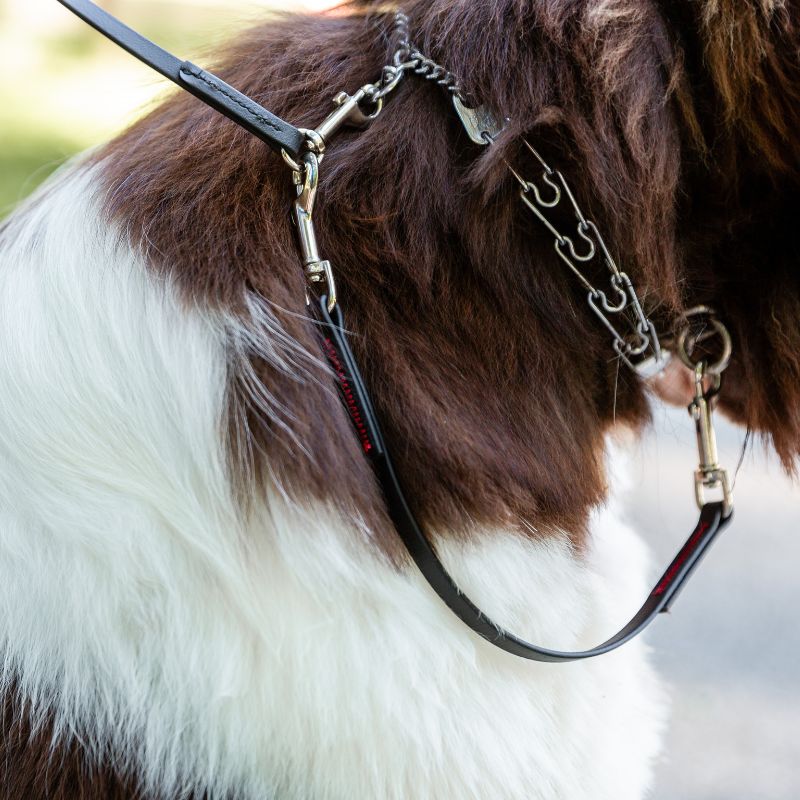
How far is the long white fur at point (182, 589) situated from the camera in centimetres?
74

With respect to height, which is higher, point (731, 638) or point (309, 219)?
point (309, 219)

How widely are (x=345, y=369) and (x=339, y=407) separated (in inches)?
1.4

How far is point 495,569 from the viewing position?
800 millimetres

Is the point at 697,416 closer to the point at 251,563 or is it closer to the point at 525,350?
the point at 525,350

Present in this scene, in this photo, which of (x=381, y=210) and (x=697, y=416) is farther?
(x=697, y=416)

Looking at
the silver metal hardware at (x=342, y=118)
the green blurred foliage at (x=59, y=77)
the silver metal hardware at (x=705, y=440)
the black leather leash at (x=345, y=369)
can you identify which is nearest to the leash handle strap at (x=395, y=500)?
the black leather leash at (x=345, y=369)

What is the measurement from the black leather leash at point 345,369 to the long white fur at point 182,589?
0.03 meters

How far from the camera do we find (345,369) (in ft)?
2.51

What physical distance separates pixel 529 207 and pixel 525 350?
135mm

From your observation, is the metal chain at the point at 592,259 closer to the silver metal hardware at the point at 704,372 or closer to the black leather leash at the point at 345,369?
the silver metal hardware at the point at 704,372

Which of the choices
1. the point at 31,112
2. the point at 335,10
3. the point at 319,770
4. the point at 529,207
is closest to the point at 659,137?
the point at 529,207

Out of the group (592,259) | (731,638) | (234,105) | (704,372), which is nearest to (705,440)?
(704,372)

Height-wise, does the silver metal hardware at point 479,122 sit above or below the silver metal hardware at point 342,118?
below

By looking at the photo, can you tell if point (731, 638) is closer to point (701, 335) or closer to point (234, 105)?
point (701, 335)
